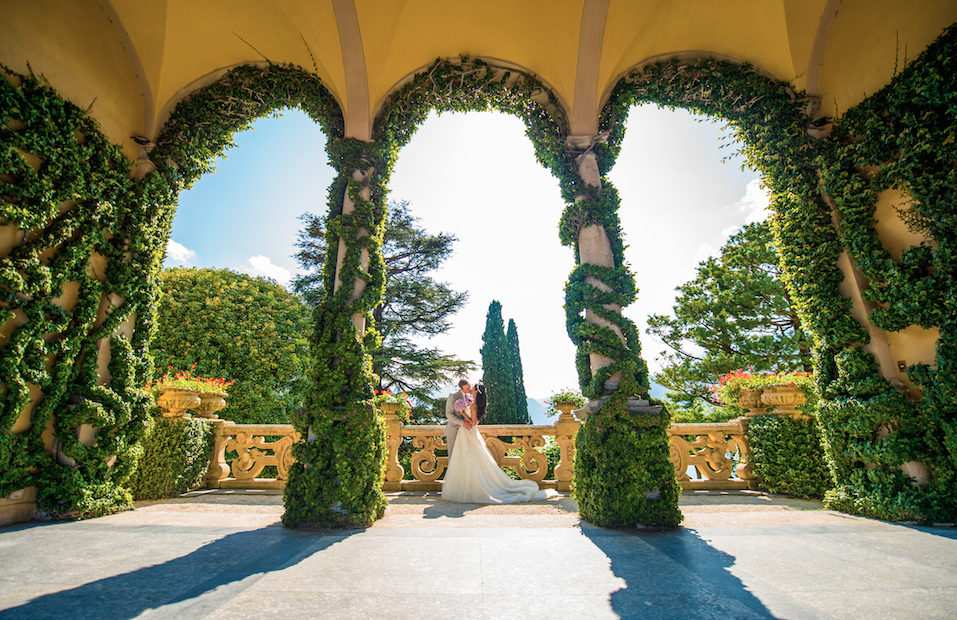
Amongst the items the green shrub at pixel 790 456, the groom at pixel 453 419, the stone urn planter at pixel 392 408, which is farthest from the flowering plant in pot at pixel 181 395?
the green shrub at pixel 790 456

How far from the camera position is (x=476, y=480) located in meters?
6.29

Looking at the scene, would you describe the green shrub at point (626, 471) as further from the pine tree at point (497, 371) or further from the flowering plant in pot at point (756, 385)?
the pine tree at point (497, 371)

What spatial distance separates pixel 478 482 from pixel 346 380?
9.95ft

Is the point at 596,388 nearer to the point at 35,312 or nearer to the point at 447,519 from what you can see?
the point at 447,519

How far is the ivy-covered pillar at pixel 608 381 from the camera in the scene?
4.18 m

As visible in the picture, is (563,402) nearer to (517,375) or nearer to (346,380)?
(346,380)

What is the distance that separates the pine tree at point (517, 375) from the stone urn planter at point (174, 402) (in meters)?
13.3

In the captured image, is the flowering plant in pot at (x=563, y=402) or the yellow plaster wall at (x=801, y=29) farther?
the flowering plant in pot at (x=563, y=402)

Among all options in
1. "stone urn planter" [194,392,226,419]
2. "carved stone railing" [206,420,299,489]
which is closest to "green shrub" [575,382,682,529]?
"carved stone railing" [206,420,299,489]

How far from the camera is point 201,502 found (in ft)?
18.8

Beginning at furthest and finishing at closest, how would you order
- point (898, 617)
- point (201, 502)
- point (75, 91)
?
point (201, 502) → point (75, 91) → point (898, 617)

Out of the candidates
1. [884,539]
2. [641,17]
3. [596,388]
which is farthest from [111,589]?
[641,17]

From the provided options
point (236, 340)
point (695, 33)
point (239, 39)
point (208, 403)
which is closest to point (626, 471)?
point (695, 33)

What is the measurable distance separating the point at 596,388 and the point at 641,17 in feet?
18.4
